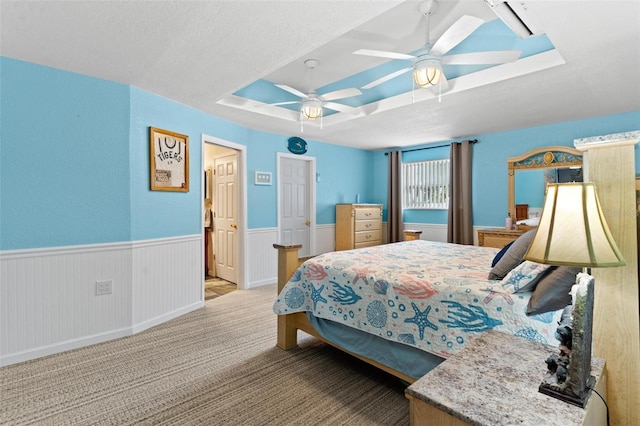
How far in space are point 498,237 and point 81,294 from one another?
489 centimetres

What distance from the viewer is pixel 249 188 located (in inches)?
182

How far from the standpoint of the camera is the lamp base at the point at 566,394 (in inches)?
36.4

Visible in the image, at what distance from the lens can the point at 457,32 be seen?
6.64 ft

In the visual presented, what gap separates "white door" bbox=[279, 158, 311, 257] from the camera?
5191mm

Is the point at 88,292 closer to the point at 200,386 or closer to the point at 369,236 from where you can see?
the point at 200,386

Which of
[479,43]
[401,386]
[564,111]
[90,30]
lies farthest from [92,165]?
[564,111]

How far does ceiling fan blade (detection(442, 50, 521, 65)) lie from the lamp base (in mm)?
2074

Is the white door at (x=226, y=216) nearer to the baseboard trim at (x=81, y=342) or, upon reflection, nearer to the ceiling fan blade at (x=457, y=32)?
the baseboard trim at (x=81, y=342)

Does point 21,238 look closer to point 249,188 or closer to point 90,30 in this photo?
point 90,30

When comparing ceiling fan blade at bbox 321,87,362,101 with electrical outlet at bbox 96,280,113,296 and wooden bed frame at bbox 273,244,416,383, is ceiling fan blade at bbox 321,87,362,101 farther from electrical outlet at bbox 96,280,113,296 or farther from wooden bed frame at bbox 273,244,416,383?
electrical outlet at bbox 96,280,113,296

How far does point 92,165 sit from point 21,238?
30.9 inches

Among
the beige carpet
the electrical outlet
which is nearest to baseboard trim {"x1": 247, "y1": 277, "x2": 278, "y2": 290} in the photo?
the beige carpet

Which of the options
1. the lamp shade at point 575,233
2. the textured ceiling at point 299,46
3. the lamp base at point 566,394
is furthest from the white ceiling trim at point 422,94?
the lamp base at point 566,394

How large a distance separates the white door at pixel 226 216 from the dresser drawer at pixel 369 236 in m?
2.20
